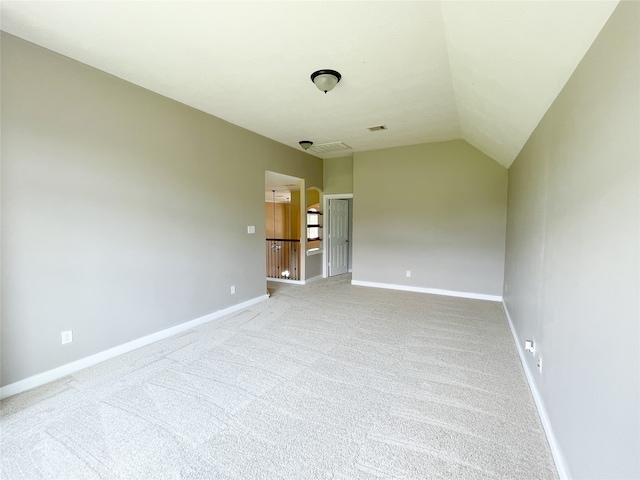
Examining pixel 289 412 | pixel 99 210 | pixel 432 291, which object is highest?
pixel 99 210

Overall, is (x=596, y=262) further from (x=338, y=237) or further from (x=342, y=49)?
(x=338, y=237)

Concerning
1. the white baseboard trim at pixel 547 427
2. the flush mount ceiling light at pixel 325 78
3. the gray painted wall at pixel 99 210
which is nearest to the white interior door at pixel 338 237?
the gray painted wall at pixel 99 210

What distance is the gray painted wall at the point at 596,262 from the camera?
3.15 ft

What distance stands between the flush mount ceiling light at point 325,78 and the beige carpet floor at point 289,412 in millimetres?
2599

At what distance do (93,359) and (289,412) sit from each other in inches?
78.8

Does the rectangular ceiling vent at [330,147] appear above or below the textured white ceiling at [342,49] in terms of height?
above

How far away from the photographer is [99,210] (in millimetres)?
2633

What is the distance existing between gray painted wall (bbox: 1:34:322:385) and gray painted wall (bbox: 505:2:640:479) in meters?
3.52

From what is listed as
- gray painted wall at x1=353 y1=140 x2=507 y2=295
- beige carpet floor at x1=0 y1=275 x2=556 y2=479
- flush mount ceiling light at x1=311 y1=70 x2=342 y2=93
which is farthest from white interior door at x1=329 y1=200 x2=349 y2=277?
flush mount ceiling light at x1=311 y1=70 x2=342 y2=93

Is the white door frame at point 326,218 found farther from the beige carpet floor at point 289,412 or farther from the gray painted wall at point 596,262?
the gray painted wall at point 596,262

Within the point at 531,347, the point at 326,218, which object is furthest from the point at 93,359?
the point at 326,218

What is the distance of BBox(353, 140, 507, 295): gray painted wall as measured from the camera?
187 inches

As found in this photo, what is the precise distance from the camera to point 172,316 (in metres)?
3.33

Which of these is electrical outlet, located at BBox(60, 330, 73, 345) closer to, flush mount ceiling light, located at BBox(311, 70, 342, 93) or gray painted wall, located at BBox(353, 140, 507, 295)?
flush mount ceiling light, located at BBox(311, 70, 342, 93)
